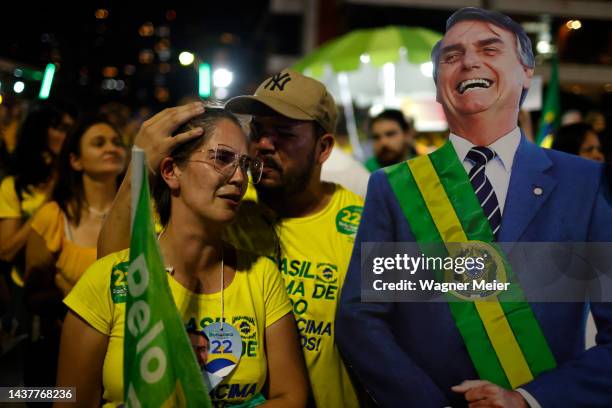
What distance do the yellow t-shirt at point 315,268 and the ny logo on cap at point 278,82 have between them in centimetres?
46

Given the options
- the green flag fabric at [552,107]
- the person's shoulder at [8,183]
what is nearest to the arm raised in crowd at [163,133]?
the green flag fabric at [552,107]

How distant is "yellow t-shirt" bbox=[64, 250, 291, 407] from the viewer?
215cm

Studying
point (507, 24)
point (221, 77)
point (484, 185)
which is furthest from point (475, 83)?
point (221, 77)

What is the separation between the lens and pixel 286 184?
2627mm

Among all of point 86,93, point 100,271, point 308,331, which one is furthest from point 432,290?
point 86,93

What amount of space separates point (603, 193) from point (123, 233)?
5.14 feet

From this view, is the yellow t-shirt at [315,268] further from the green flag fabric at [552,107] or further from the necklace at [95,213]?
the green flag fabric at [552,107]

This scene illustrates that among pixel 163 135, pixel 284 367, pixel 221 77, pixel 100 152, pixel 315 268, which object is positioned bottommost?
pixel 284 367

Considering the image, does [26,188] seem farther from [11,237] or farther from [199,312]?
[199,312]

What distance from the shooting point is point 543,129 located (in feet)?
12.4

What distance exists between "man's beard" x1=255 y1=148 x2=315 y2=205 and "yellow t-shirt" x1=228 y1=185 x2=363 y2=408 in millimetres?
97

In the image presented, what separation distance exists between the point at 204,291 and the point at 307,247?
1.72 feet

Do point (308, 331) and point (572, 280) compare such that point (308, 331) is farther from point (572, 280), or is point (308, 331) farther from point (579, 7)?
point (579, 7)

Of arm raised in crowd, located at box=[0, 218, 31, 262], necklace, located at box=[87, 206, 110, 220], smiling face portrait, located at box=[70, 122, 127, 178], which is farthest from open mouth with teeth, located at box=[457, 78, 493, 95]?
arm raised in crowd, located at box=[0, 218, 31, 262]
